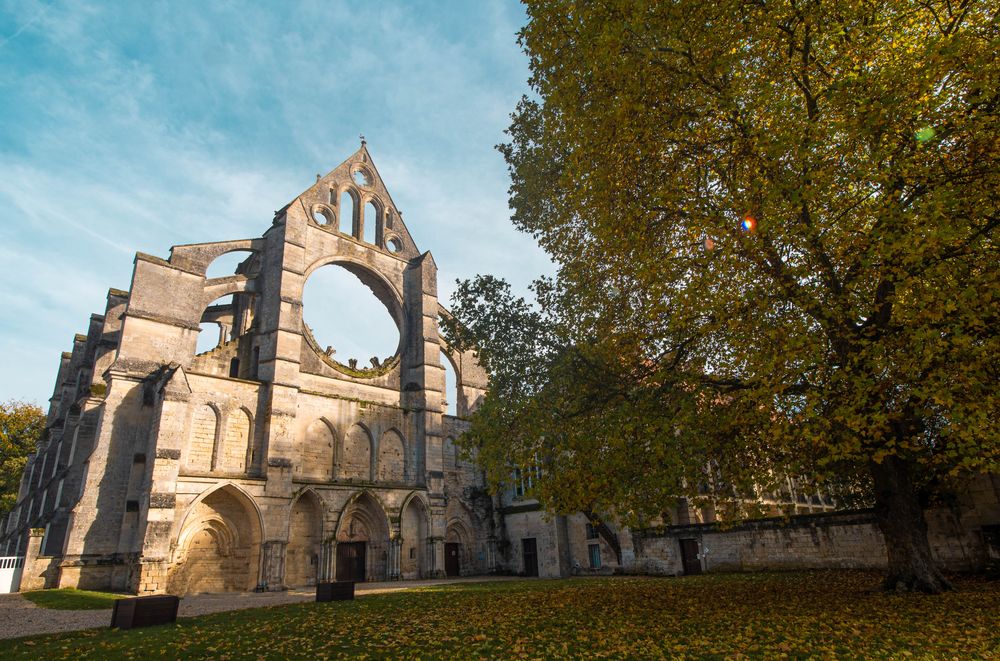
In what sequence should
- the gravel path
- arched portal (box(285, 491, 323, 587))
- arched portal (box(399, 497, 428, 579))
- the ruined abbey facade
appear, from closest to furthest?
1. the gravel path
2. the ruined abbey facade
3. arched portal (box(285, 491, 323, 587))
4. arched portal (box(399, 497, 428, 579))

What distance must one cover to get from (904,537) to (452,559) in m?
22.5

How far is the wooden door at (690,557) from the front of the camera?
19.7 metres

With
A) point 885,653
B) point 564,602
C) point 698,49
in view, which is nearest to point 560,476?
point 564,602

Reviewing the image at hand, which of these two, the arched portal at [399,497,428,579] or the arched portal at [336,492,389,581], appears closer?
the arched portal at [336,492,389,581]

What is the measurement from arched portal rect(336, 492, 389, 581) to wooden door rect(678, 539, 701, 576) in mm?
13092

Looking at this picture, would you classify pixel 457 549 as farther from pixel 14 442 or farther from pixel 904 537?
pixel 14 442

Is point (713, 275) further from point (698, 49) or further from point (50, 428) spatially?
point (50, 428)

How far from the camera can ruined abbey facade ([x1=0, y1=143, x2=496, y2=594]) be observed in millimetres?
19594

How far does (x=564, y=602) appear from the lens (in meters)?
11.6

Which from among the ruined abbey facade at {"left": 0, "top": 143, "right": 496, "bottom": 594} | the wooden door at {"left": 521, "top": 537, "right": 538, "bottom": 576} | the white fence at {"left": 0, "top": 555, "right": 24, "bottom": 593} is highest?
the ruined abbey facade at {"left": 0, "top": 143, "right": 496, "bottom": 594}

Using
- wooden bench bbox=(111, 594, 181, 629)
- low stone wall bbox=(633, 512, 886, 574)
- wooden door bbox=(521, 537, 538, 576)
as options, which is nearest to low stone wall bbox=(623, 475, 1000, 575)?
low stone wall bbox=(633, 512, 886, 574)

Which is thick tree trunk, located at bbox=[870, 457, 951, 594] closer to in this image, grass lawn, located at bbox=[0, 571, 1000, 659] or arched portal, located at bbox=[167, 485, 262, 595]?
grass lawn, located at bbox=[0, 571, 1000, 659]

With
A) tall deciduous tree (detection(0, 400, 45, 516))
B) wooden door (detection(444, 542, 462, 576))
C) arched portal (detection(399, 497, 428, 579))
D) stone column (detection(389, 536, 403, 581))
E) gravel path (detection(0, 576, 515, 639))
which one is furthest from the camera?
tall deciduous tree (detection(0, 400, 45, 516))

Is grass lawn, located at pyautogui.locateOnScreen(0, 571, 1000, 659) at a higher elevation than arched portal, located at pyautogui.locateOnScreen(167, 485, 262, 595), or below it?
below
